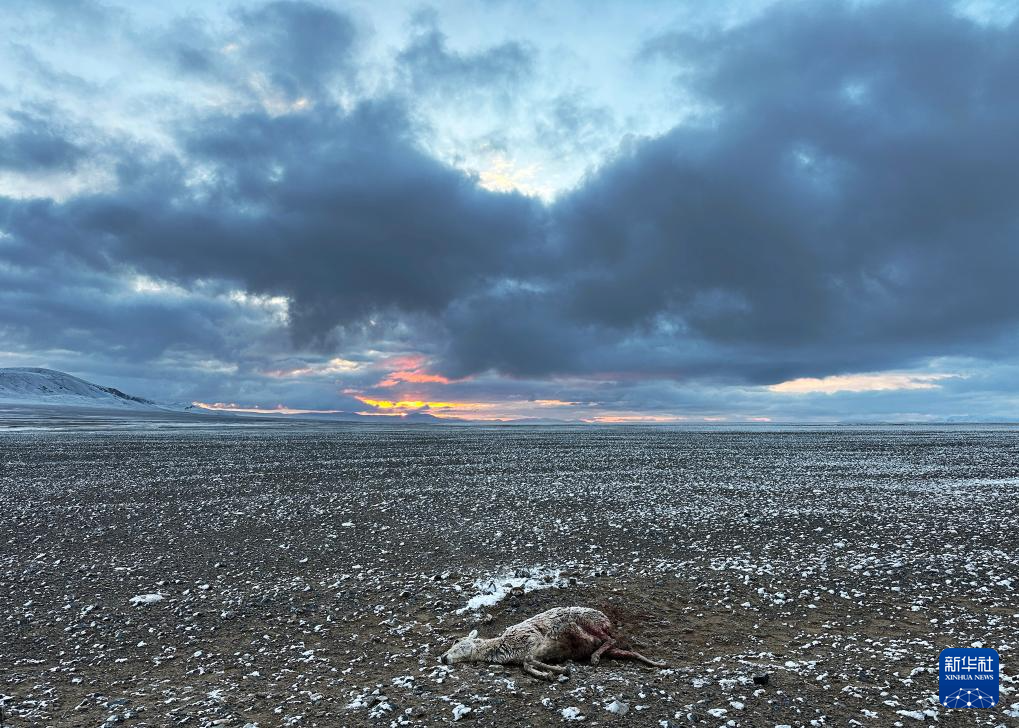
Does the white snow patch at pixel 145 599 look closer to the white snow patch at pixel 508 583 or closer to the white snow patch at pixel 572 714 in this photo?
the white snow patch at pixel 508 583

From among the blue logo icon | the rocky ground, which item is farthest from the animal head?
the blue logo icon

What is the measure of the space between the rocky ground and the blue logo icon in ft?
0.55

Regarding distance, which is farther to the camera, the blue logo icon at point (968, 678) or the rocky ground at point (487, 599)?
the rocky ground at point (487, 599)

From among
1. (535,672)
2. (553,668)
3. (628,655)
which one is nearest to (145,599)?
(535,672)

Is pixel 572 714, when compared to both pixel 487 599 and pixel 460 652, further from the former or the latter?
pixel 487 599

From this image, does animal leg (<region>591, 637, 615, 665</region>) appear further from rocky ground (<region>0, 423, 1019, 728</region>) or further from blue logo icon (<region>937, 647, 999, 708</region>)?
blue logo icon (<region>937, 647, 999, 708</region>)

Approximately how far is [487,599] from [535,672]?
332 cm

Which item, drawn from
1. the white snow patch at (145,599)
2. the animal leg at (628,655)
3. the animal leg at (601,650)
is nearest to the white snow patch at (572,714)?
the animal leg at (601,650)

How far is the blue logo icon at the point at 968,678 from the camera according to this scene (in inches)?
258

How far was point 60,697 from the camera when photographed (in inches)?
295

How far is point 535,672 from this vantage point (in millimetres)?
7422

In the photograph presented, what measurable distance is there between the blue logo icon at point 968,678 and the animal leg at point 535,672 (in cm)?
465

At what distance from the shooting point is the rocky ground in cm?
691

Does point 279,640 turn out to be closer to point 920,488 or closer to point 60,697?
point 60,697
